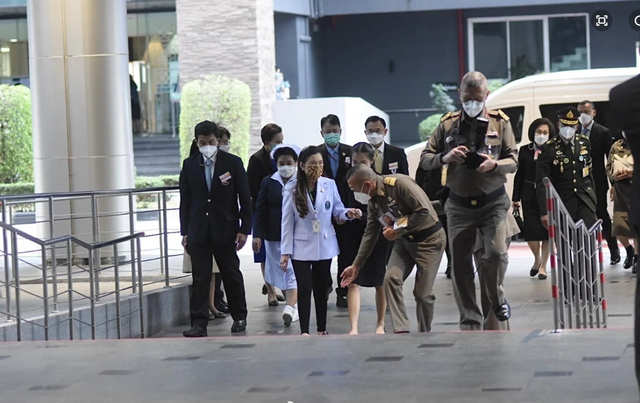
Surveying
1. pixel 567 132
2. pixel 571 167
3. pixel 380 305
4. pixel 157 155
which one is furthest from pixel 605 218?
pixel 157 155

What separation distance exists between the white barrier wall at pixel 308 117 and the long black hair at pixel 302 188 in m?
16.5

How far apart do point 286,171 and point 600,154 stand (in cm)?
476

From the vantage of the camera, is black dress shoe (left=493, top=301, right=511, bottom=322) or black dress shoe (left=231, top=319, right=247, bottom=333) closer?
black dress shoe (left=493, top=301, right=511, bottom=322)

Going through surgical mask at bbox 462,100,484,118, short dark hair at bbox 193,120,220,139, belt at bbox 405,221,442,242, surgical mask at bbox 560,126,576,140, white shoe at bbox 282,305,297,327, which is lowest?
white shoe at bbox 282,305,297,327

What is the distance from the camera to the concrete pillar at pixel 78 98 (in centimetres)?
1328

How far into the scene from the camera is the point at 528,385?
6094mm

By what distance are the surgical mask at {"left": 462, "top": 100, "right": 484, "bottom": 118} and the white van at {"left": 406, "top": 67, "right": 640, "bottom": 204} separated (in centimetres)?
799

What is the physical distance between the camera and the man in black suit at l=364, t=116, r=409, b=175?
10.4 m

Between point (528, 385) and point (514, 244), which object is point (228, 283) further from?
point (514, 244)

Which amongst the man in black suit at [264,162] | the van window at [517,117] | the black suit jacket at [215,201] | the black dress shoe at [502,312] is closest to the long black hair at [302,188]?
the black suit jacket at [215,201]

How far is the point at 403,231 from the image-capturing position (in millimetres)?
8094

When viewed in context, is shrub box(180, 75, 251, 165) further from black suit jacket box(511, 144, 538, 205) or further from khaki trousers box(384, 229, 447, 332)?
khaki trousers box(384, 229, 447, 332)

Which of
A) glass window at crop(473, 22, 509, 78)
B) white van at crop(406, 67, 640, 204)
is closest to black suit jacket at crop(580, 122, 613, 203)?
white van at crop(406, 67, 640, 204)

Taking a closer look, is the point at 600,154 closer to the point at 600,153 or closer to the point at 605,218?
the point at 600,153
